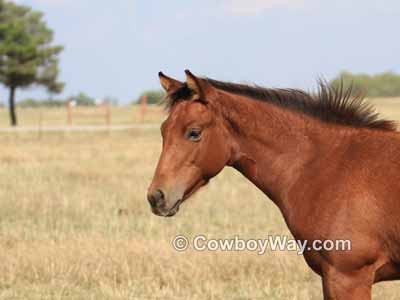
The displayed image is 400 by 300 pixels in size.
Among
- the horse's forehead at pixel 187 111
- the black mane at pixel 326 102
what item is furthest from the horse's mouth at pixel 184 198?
the black mane at pixel 326 102

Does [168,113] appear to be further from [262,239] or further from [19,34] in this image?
[19,34]

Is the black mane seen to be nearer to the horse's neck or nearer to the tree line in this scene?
the horse's neck

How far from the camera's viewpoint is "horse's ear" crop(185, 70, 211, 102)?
15.1 ft

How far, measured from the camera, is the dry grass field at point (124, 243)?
675cm

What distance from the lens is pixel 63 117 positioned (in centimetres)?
5028

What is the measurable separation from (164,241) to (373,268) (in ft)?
13.8

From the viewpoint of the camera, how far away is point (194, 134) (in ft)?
15.2

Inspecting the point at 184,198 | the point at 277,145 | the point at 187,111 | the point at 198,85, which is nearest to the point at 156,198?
the point at 184,198

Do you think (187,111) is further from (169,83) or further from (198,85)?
(169,83)

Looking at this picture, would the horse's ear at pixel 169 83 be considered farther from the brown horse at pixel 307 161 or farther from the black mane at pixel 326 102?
the black mane at pixel 326 102

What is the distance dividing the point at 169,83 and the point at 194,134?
0.47 m

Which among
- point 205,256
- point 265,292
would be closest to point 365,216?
point 265,292

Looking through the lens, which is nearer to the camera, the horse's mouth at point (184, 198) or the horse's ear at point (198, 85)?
the horse's mouth at point (184, 198)

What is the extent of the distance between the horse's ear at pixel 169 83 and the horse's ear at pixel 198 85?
13 cm
